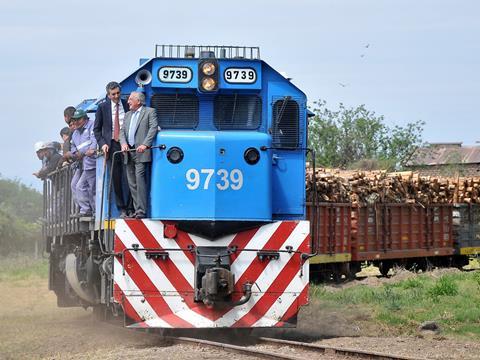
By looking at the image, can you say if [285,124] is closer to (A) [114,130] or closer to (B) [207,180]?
(B) [207,180]

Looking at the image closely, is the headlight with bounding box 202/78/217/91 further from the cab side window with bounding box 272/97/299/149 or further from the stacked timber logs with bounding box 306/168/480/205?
the stacked timber logs with bounding box 306/168/480/205

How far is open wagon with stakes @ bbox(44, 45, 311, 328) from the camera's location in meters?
10.1

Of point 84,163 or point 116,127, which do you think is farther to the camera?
point 84,163

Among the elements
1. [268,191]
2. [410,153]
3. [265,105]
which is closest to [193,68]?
[265,105]

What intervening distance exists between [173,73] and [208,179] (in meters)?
1.31

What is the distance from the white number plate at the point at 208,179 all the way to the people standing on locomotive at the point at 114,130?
0.94 meters

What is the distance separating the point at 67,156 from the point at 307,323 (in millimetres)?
4090

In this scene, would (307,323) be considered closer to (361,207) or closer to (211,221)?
(211,221)

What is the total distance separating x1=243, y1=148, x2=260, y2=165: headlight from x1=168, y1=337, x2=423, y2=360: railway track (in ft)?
→ 6.66

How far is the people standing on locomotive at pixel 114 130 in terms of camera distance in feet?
35.0

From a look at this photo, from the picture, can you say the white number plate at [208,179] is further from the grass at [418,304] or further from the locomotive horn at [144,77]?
the grass at [418,304]

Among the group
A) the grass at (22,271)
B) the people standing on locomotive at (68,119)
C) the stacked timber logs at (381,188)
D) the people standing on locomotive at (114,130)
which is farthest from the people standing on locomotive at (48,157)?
the grass at (22,271)

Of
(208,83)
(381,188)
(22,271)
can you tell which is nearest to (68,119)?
(208,83)

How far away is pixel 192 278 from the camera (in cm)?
1023
